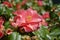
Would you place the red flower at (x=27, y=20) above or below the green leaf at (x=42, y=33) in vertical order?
above

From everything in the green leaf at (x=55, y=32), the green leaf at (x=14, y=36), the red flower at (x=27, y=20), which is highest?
the red flower at (x=27, y=20)

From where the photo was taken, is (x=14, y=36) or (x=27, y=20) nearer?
(x=14, y=36)

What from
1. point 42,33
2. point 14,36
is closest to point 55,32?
point 42,33

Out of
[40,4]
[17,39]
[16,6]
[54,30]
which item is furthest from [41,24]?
[40,4]

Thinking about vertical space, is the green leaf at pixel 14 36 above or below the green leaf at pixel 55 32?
above

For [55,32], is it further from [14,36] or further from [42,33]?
[14,36]

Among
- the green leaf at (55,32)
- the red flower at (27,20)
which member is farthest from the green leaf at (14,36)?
the green leaf at (55,32)

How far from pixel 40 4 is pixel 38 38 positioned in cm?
73

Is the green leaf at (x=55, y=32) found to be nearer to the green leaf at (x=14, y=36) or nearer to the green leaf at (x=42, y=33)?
the green leaf at (x=42, y=33)

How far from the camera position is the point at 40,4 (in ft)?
5.80

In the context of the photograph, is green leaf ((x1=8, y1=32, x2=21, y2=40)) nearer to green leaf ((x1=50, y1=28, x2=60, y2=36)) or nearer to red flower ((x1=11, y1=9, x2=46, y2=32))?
red flower ((x1=11, y1=9, x2=46, y2=32))

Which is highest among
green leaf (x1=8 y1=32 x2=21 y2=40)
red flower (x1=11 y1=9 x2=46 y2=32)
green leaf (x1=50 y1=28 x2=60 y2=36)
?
red flower (x1=11 y1=9 x2=46 y2=32)

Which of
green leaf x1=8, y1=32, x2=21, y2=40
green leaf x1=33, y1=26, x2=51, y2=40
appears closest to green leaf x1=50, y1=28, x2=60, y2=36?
green leaf x1=33, y1=26, x2=51, y2=40

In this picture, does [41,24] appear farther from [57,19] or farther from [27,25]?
[57,19]
